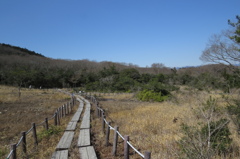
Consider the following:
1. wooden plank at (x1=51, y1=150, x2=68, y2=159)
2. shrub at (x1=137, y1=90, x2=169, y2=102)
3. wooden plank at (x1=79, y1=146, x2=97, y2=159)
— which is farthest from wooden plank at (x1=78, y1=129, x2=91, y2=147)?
shrub at (x1=137, y1=90, x2=169, y2=102)

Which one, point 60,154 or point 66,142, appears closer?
point 60,154

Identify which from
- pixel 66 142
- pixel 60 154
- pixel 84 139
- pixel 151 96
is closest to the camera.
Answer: pixel 60 154

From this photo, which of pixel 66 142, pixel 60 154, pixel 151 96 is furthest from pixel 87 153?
pixel 151 96

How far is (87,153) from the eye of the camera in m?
4.85

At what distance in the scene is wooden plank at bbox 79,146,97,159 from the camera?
460 centimetres

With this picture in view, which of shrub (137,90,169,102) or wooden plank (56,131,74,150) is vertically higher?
shrub (137,90,169,102)

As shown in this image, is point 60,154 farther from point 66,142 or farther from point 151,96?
point 151,96

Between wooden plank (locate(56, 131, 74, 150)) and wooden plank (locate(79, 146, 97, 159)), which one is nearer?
wooden plank (locate(79, 146, 97, 159))

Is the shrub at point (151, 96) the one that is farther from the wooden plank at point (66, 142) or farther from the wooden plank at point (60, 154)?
the wooden plank at point (60, 154)

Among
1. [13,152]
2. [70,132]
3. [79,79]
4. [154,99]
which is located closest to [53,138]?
[70,132]

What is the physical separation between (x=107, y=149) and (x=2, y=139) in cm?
564

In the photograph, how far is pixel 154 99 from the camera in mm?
22125

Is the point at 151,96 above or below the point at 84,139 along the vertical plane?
above

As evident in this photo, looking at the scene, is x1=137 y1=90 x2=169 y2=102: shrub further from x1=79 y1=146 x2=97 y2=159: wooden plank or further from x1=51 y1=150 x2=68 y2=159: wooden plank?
x1=51 y1=150 x2=68 y2=159: wooden plank
